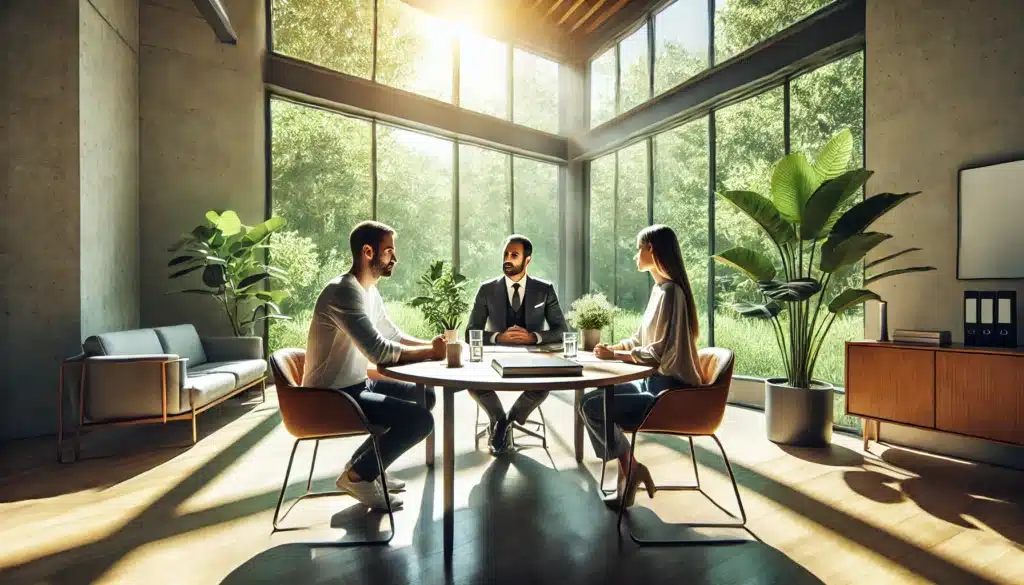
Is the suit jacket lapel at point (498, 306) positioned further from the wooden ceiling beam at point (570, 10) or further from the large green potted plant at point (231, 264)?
the wooden ceiling beam at point (570, 10)

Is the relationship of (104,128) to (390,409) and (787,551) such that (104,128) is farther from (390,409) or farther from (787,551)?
(787,551)

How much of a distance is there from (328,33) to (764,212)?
529 centimetres

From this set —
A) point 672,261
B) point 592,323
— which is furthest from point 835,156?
point 592,323

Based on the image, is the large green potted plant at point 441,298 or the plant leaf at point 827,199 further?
the plant leaf at point 827,199

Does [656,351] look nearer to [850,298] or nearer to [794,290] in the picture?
[794,290]

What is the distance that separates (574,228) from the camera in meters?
7.89

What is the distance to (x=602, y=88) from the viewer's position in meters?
7.51

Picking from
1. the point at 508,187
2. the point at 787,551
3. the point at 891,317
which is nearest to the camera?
the point at 787,551

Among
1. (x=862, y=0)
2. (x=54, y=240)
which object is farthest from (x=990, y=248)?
(x=54, y=240)

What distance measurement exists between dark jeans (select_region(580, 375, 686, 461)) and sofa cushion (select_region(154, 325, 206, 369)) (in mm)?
3691

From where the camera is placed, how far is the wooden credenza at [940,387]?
9.62 ft

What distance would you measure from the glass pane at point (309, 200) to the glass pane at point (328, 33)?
2.09ft

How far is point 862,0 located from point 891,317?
8.66 feet

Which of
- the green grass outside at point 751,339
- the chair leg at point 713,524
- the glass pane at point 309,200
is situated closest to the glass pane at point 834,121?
the green grass outside at point 751,339
